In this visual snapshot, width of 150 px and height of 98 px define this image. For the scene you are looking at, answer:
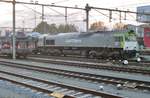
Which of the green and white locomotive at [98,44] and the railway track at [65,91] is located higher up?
the green and white locomotive at [98,44]

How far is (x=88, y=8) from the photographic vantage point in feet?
121

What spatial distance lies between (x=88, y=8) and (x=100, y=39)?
11.6 ft

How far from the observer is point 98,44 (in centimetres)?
3725

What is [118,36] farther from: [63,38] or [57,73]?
[57,73]

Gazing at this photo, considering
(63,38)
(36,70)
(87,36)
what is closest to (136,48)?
(87,36)

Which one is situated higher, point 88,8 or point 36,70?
point 88,8

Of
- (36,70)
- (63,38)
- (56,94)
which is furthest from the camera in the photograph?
(63,38)

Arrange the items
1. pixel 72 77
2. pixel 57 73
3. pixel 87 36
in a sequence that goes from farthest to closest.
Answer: pixel 87 36, pixel 57 73, pixel 72 77

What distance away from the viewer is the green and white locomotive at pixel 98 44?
3456 cm

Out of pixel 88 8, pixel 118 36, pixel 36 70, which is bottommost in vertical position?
pixel 36 70

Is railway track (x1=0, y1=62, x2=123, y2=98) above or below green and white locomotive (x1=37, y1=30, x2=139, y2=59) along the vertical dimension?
below

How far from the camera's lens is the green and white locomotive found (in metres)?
34.6

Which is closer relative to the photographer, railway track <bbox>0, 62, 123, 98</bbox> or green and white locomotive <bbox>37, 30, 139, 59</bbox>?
railway track <bbox>0, 62, 123, 98</bbox>

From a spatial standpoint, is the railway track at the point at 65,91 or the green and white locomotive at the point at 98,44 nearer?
the railway track at the point at 65,91
